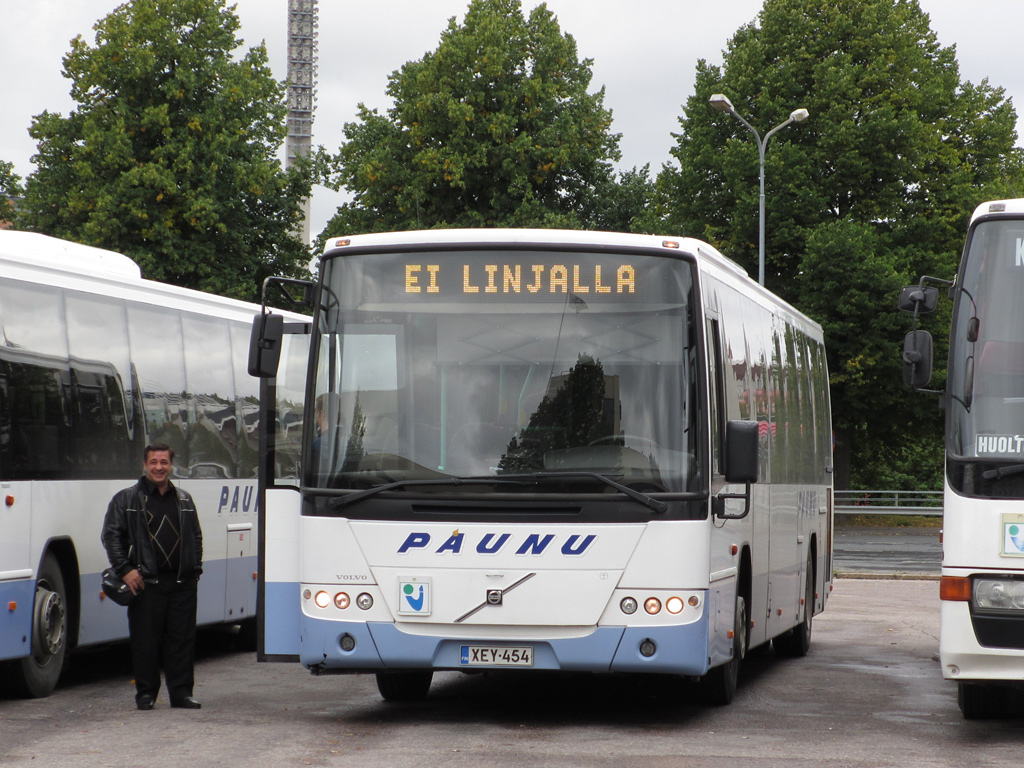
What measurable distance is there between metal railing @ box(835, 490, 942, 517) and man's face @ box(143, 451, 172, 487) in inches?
1357

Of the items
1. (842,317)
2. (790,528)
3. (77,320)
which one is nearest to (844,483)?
(842,317)

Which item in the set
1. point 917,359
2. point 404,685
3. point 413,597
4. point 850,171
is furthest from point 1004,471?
point 850,171

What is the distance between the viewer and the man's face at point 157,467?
11258 mm

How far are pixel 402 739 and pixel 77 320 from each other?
15.6ft

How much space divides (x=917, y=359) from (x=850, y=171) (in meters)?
31.0

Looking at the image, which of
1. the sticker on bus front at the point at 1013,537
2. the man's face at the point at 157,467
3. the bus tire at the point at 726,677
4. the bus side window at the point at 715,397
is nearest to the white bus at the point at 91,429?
the man's face at the point at 157,467

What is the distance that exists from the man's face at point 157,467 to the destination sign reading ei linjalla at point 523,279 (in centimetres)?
228

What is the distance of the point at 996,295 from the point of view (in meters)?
10.1

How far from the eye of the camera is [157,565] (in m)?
11.3

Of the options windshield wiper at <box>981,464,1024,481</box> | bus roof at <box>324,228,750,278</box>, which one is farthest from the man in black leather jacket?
windshield wiper at <box>981,464,1024,481</box>

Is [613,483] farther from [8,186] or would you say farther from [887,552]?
[8,186]

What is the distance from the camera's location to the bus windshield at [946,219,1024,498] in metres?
9.66

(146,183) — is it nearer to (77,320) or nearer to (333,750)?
(77,320)

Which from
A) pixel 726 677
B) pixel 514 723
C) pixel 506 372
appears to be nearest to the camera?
pixel 506 372
